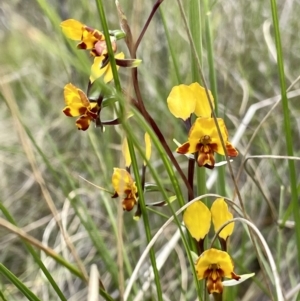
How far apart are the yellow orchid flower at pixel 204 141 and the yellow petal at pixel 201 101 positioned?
2 centimetres

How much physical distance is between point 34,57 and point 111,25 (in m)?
0.31

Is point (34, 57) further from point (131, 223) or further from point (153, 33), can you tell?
point (131, 223)

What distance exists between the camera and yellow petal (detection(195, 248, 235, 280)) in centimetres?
32

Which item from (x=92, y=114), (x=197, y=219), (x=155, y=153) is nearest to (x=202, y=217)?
(x=197, y=219)

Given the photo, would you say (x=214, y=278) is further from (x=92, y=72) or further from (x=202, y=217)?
(x=92, y=72)

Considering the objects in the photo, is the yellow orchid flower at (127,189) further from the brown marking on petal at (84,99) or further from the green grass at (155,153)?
the green grass at (155,153)

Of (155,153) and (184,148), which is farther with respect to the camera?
(155,153)

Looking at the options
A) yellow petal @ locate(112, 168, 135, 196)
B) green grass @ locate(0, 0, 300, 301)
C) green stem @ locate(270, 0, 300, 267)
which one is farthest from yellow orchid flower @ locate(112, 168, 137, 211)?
green grass @ locate(0, 0, 300, 301)

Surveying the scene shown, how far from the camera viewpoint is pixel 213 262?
0.33m

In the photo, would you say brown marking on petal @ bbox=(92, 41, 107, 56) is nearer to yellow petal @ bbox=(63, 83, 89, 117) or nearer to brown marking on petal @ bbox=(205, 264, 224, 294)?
yellow petal @ bbox=(63, 83, 89, 117)

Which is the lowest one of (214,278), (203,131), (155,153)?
(155,153)

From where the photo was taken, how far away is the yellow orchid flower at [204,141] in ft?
1.04

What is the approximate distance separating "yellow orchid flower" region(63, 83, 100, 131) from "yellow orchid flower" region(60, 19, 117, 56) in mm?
29

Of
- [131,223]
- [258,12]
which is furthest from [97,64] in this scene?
[258,12]
